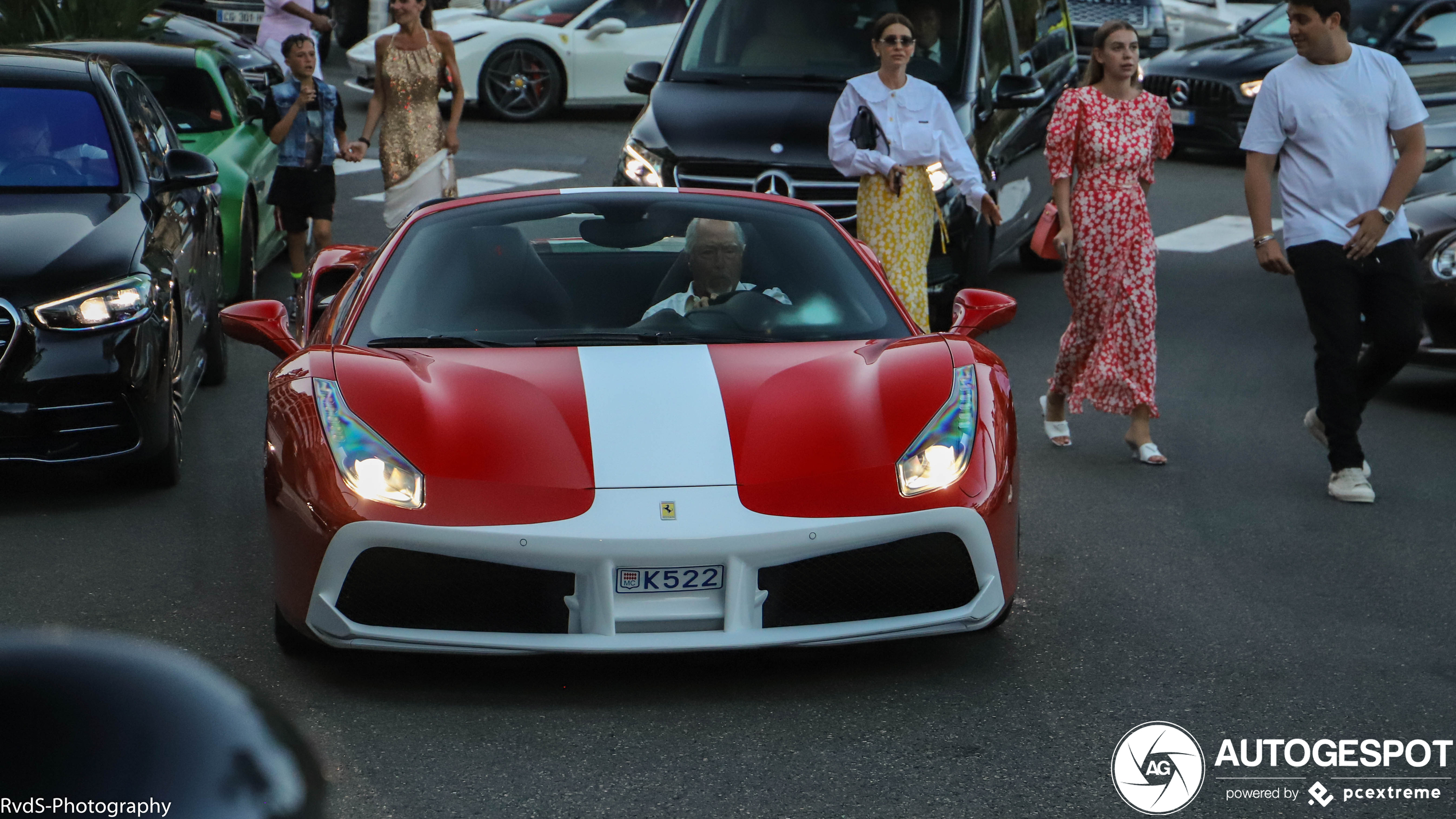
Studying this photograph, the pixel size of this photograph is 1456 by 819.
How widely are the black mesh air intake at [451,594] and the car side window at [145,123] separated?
3515 millimetres

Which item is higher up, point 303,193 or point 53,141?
point 53,141

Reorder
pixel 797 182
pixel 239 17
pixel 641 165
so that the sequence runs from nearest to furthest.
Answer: pixel 797 182 < pixel 641 165 < pixel 239 17

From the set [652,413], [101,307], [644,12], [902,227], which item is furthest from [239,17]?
[652,413]

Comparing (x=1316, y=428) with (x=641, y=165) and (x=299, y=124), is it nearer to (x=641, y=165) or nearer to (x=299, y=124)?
(x=641, y=165)

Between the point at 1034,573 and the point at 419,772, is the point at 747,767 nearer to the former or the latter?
the point at 419,772

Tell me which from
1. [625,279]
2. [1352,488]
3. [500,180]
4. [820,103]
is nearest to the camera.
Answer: [625,279]

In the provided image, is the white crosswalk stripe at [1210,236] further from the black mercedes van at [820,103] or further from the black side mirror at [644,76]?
the black side mirror at [644,76]

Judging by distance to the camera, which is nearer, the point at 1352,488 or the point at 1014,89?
the point at 1352,488

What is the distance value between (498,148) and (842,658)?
493 inches

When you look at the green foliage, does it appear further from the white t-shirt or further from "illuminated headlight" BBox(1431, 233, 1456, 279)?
the white t-shirt

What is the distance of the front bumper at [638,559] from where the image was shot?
4148 mm

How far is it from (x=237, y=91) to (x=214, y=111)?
44cm

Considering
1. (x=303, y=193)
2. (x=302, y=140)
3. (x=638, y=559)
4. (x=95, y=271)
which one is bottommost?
(x=303, y=193)

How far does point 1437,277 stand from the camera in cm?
818
